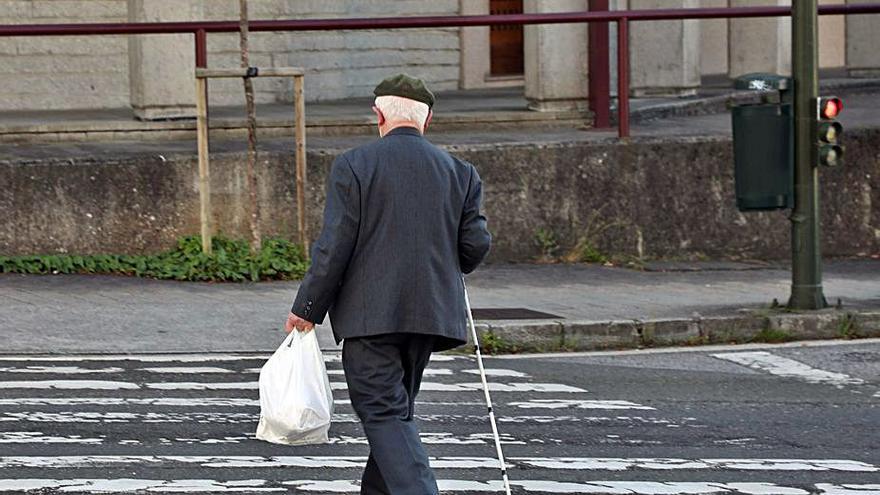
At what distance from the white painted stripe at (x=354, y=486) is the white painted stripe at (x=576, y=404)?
6.12 feet

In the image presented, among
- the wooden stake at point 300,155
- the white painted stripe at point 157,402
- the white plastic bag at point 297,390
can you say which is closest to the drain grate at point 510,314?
the wooden stake at point 300,155

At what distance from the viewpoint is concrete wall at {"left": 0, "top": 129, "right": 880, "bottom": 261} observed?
14641 mm

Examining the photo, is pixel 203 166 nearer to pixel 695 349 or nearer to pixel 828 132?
pixel 695 349

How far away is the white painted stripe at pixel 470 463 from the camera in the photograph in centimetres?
829

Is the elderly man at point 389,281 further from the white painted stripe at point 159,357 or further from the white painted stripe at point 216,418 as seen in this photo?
the white painted stripe at point 159,357

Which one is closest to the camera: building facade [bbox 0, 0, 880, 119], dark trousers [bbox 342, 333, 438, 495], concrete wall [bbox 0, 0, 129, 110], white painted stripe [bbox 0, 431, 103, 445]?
dark trousers [bbox 342, 333, 438, 495]

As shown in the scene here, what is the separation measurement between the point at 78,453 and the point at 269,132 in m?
8.44

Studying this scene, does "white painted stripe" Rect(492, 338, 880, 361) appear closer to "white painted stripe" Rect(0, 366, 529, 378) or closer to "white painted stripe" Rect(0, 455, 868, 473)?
"white painted stripe" Rect(0, 366, 529, 378)

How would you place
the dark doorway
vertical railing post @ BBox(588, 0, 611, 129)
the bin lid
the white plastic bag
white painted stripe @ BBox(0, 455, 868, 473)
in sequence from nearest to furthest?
the white plastic bag, white painted stripe @ BBox(0, 455, 868, 473), the bin lid, vertical railing post @ BBox(588, 0, 611, 129), the dark doorway

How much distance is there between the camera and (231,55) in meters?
21.0

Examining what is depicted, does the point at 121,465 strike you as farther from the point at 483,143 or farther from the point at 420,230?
the point at 483,143

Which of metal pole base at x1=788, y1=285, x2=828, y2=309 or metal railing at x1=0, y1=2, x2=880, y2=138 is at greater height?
metal railing at x1=0, y1=2, x2=880, y2=138

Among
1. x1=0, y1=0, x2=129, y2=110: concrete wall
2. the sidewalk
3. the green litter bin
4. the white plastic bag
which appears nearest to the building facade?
x1=0, y1=0, x2=129, y2=110: concrete wall

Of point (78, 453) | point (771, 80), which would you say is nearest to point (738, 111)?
point (771, 80)
